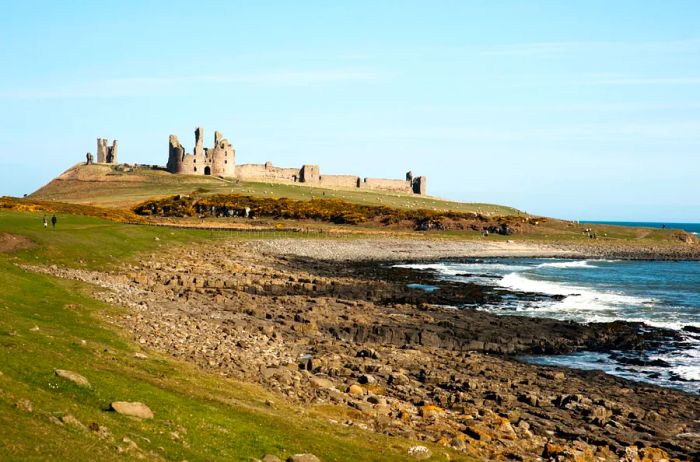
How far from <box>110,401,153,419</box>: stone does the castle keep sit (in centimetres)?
13648

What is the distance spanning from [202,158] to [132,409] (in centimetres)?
13981

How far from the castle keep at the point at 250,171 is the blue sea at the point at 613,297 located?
80170 millimetres

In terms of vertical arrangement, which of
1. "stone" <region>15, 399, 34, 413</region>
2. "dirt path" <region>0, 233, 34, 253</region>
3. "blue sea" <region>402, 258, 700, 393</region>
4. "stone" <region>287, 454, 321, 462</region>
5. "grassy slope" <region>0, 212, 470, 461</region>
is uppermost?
"dirt path" <region>0, 233, 34, 253</region>

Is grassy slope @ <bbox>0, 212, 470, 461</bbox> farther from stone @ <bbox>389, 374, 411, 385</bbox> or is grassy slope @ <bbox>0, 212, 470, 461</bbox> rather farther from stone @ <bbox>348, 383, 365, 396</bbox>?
stone @ <bbox>389, 374, 411, 385</bbox>

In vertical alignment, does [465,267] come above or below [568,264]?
below

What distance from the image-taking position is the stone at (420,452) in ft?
48.6

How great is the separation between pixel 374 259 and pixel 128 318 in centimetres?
5087

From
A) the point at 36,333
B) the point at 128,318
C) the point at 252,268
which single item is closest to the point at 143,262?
the point at 252,268

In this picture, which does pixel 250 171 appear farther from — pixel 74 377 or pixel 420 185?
pixel 74 377

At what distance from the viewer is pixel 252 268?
2037 inches

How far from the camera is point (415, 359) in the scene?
83.9 feet

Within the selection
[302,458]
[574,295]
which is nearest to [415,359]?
[302,458]

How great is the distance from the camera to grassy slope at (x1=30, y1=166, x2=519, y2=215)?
12256 centimetres

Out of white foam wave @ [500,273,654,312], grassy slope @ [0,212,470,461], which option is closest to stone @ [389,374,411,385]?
grassy slope @ [0,212,470,461]
